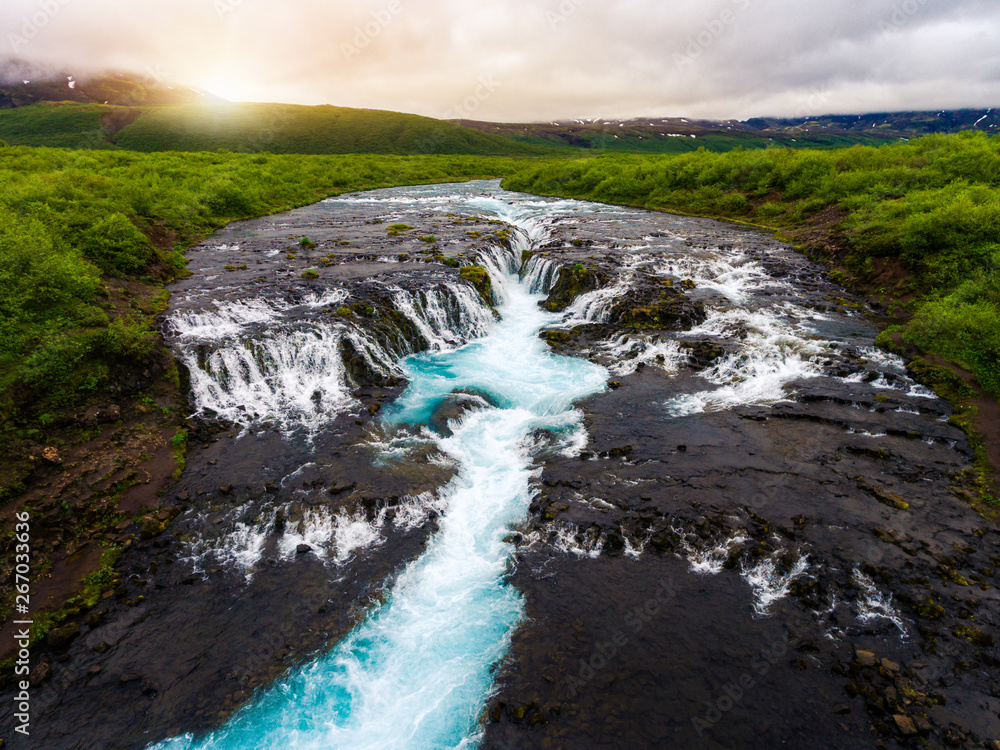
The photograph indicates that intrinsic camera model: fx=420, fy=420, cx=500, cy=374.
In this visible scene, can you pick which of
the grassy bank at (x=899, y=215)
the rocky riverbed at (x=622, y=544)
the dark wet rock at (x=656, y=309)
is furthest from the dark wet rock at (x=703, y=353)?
the grassy bank at (x=899, y=215)

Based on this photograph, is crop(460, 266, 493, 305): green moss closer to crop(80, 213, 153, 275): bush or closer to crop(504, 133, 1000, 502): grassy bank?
crop(80, 213, 153, 275): bush

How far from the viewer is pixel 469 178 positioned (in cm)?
11056

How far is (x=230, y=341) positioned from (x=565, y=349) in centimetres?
1691

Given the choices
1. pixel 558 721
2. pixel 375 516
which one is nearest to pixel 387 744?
pixel 558 721

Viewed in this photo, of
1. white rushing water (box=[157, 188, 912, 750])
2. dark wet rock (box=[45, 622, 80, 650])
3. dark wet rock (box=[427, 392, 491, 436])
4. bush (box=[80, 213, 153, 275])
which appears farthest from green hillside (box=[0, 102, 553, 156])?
dark wet rock (box=[45, 622, 80, 650])

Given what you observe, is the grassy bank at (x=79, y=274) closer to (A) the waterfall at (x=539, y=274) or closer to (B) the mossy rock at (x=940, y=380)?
(A) the waterfall at (x=539, y=274)

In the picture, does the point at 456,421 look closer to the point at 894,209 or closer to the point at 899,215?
the point at 899,215

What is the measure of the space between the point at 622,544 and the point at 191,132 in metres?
211

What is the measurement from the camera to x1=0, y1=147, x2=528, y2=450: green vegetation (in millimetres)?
14430

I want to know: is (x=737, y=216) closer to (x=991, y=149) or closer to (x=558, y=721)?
(x=991, y=149)

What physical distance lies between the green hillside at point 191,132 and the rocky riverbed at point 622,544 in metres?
173

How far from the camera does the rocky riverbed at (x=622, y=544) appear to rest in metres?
8.68

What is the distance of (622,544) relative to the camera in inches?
478

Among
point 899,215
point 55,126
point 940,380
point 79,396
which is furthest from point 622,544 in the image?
point 55,126
